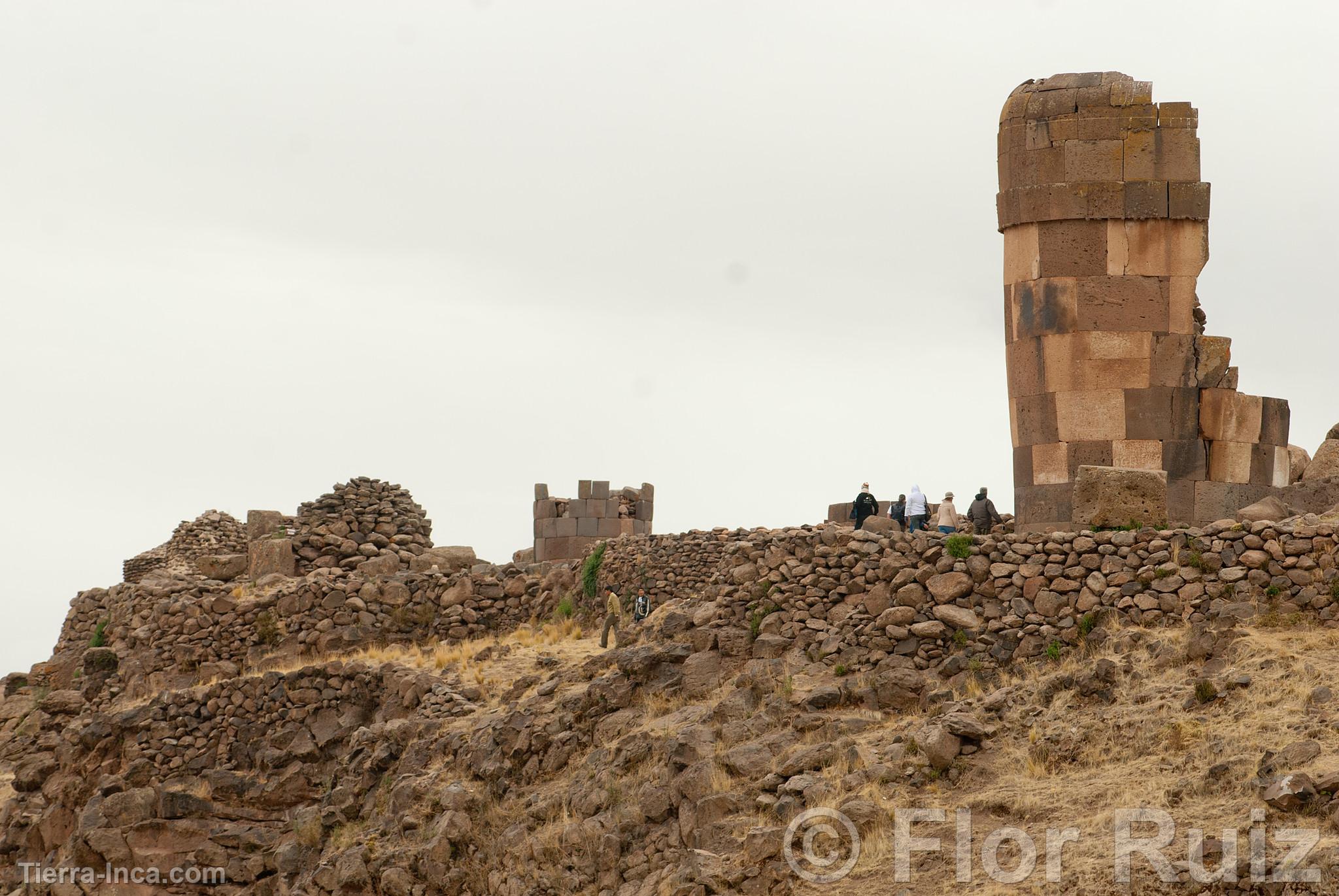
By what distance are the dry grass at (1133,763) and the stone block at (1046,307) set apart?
4.18 meters

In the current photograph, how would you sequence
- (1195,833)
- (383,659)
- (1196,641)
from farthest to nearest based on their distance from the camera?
1. (383,659)
2. (1196,641)
3. (1195,833)

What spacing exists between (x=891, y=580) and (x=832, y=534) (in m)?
0.88

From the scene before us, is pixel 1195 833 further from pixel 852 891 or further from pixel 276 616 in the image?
pixel 276 616

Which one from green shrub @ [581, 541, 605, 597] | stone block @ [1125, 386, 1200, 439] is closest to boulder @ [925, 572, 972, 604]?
stone block @ [1125, 386, 1200, 439]

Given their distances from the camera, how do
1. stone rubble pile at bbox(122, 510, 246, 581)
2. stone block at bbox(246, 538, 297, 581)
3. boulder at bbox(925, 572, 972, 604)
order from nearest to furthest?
boulder at bbox(925, 572, 972, 604)
stone block at bbox(246, 538, 297, 581)
stone rubble pile at bbox(122, 510, 246, 581)

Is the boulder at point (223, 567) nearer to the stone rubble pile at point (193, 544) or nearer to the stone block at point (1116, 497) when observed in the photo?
the stone rubble pile at point (193, 544)

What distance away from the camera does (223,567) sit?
24.8m

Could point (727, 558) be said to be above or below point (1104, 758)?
above

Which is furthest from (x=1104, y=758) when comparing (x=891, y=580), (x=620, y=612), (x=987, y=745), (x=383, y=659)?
(x=383, y=659)

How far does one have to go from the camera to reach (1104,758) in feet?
44.0

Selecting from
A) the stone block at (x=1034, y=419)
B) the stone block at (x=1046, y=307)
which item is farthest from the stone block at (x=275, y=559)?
the stone block at (x=1046, y=307)

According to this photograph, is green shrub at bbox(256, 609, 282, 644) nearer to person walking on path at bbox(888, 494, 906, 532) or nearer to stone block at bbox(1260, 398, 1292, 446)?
person walking on path at bbox(888, 494, 906, 532)

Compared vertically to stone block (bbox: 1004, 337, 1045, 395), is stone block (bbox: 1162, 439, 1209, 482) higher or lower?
lower

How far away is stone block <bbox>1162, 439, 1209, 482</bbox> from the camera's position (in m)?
17.7
